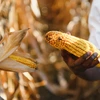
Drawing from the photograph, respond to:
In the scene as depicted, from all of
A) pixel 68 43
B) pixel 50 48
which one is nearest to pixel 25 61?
pixel 68 43

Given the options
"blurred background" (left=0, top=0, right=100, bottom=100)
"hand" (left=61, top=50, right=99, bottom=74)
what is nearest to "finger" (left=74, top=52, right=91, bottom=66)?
"hand" (left=61, top=50, right=99, bottom=74)

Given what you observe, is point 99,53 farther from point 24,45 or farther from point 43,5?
point 43,5

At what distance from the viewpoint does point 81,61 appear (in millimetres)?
1230

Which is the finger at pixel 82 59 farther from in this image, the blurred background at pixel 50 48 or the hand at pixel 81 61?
the blurred background at pixel 50 48

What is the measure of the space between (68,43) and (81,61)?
7cm

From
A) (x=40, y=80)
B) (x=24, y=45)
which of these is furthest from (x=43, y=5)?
(x=40, y=80)

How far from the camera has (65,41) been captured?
3.94 feet

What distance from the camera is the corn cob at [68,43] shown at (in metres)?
1.19

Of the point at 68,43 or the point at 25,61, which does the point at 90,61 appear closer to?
the point at 68,43

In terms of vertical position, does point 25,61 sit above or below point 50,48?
above

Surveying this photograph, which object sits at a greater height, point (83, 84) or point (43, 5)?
point (43, 5)

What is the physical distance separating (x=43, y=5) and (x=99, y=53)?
1522 millimetres

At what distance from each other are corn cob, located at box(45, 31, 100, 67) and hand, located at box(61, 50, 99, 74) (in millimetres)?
18

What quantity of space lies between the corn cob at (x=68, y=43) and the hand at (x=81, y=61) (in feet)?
0.06
